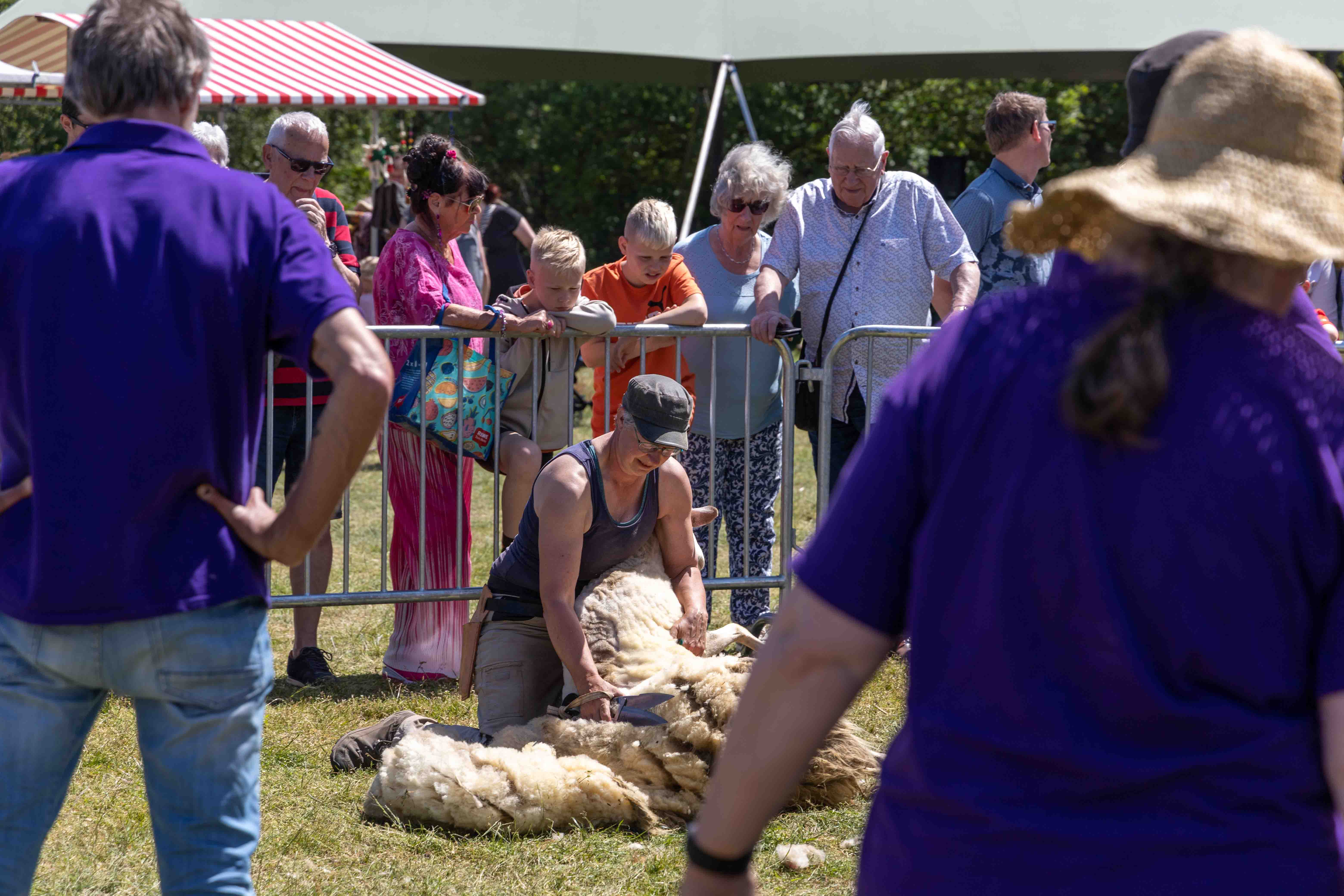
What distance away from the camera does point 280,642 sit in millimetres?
5766

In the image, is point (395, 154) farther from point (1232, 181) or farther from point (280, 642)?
point (1232, 181)

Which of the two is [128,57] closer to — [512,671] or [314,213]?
[512,671]

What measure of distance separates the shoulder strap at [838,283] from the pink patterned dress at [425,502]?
1.33 meters

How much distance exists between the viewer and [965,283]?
5348mm

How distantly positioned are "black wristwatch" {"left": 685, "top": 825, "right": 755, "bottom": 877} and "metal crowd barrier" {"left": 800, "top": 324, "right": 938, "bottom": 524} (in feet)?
12.7

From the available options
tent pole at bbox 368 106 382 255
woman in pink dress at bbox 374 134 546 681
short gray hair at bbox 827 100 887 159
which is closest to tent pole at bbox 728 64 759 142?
tent pole at bbox 368 106 382 255

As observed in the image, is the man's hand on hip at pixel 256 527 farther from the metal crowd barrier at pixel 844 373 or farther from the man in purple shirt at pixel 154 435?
the metal crowd barrier at pixel 844 373

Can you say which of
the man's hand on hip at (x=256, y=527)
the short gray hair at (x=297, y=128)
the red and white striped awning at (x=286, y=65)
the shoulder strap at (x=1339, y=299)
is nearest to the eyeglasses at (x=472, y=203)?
the short gray hair at (x=297, y=128)

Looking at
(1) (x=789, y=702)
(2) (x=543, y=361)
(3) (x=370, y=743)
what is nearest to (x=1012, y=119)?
(2) (x=543, y=361)

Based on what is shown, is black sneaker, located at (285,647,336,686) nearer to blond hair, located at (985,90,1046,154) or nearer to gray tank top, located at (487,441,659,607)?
gray tank top, located at (487,441,659,607)

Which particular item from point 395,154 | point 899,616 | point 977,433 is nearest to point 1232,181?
point 977,433

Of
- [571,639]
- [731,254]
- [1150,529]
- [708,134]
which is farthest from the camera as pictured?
[708,134]

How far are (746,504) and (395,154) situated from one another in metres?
7.18

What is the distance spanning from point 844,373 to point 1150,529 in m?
4.27
